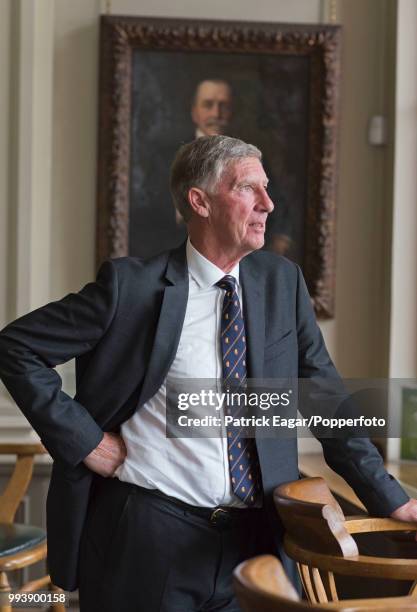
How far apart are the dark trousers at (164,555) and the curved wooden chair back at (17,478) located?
6.19 ft

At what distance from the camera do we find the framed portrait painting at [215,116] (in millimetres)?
4922

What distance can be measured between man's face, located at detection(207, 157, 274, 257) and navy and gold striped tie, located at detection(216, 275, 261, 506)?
0.19 metres

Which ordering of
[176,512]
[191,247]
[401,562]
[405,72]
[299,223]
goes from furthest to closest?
[299,223] < [405,72] < [191,247] < [176,512] < [401,562]

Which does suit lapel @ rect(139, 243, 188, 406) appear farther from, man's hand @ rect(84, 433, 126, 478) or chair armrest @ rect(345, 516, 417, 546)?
chair armrest @ rect(345, 516, 417, 546)

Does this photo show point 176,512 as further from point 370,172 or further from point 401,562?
point 370,172

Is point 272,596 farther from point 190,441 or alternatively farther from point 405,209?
point 405,209

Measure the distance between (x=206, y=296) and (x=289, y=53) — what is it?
9.20ft

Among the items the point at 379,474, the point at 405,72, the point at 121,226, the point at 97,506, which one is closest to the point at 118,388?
the point at 97,506

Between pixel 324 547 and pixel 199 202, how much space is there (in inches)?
37.7

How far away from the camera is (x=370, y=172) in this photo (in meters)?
5.09

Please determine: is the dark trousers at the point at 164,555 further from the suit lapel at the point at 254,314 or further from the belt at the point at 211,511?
the suit lapel at the point at 254,314

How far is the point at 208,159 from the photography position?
2516 millimetres

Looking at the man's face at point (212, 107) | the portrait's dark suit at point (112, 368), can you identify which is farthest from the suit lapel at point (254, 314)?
the man's face at point (212, 107)
